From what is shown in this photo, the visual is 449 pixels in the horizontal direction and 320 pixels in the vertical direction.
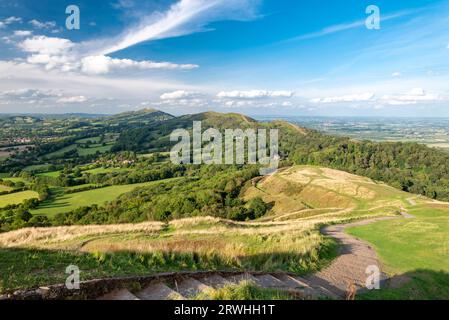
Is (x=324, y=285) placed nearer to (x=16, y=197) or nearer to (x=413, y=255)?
(x=413, y=255)

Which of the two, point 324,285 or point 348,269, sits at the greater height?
point 324,285

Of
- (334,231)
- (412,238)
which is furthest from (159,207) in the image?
(412,238)

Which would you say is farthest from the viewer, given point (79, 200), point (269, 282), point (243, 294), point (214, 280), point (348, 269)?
point (79, 200)

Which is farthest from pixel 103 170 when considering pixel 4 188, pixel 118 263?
pixel 118 263

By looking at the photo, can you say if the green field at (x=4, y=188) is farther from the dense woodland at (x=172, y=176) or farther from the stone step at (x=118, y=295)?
the stone step at (x=118, y=295)

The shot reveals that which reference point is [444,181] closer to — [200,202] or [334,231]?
[200,202]

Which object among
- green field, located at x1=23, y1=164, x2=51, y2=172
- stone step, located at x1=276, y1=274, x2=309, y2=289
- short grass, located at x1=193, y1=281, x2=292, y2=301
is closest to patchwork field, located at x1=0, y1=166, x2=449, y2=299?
stone step, located at x1=276, y1=274, x2=309, y2=289

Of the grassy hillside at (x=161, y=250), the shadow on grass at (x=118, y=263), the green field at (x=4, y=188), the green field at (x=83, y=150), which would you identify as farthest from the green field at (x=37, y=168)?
the shadow on grass at (x=118, y=263)
